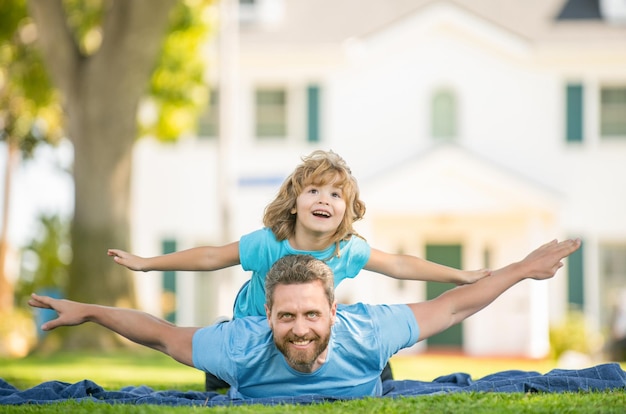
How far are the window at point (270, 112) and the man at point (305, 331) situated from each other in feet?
55.2

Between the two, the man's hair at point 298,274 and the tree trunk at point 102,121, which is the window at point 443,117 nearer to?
the tree trunk at point 102,121

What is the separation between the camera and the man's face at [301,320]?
5660 mm

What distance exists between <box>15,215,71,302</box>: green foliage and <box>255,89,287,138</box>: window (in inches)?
224

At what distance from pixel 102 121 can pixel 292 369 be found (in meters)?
10.3

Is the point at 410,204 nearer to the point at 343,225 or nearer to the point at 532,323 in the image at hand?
the point at 532,323

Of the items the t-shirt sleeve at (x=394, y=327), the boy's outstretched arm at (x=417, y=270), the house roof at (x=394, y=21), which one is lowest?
the t-shirt sleeve at (x=394, y=327)

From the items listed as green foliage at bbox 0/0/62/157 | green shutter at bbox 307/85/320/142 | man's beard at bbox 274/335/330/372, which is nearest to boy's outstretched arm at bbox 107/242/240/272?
man's beard at bbox 274/335/330/372

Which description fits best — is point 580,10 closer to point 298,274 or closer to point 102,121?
point 102,121

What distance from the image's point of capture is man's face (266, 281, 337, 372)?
223 inches

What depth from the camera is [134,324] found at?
6.30m

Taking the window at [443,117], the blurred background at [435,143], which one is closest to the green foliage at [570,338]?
the blurred background at [435,143]

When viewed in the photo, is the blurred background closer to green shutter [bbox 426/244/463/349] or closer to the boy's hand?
green shutter [bbox 426/244/463/349]

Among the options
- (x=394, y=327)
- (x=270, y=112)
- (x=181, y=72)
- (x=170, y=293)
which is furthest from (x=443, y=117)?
(x=394, y=327)

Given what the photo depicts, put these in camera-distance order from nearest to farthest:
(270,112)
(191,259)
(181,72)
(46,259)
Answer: (191,259) < (181,72) < (270,112) < (46,259)
